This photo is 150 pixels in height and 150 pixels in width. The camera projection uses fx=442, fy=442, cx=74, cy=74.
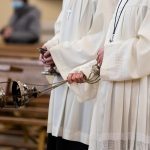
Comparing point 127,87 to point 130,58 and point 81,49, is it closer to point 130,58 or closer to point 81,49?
point 130,58

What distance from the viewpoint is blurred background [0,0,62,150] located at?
11.2ft

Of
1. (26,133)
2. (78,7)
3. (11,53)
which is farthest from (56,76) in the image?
(11,53)

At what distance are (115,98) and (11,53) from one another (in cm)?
297

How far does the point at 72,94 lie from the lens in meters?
2.24

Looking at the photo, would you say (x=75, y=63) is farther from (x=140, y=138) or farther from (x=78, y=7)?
(x=140, y=138)

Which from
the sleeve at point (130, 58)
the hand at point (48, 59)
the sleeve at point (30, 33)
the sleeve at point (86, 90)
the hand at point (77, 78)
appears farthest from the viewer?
the sleeve at point (30, 33)

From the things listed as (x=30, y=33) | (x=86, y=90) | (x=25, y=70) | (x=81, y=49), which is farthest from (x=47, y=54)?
(x=30, y=33)

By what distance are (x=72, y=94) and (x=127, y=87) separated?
460 millimetres

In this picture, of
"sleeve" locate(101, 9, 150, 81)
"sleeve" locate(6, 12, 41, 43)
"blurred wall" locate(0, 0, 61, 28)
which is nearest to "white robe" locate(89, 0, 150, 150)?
"sleeve" locate(101, 9, 150, 81)

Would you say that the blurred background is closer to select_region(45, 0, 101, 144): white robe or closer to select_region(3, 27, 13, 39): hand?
select_region(3, 27, 13, 39): hand

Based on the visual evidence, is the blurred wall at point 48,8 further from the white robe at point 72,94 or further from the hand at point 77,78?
the hand at point 77,78

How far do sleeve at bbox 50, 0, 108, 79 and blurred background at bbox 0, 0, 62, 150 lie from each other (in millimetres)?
320

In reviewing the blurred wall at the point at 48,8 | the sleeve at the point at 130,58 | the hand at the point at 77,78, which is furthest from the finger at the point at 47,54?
the blurred wall at the point at 48,8

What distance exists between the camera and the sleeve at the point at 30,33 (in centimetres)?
630
